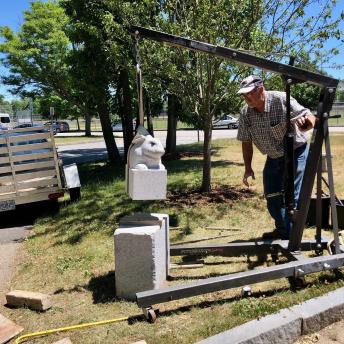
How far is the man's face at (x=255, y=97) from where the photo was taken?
4.39 metres

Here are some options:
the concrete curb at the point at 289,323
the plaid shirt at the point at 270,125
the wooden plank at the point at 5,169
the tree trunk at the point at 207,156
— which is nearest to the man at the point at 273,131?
the plaid shirt at the point at 270,125

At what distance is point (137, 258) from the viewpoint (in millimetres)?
4043

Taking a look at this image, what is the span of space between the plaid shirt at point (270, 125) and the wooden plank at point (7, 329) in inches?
117

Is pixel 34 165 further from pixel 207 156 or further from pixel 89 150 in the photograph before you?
pixel 89 150

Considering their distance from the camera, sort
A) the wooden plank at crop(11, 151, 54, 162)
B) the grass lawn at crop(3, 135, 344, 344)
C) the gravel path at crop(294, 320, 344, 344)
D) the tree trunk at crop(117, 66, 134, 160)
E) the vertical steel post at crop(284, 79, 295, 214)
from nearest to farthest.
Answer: the gravel path at crop(294, 320, 344, 344), the grass lawn at crop(3, 135, 344, 344), the vertical steel post at crop(284, 79, 295, 214), the wooden plank at crop(11, 151, 54, 162), the tree trunk at crop(117, 66, 134, 160)

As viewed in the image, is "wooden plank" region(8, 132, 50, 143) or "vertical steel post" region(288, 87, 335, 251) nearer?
"vertical steel post" region(288, 87, 335, 251)

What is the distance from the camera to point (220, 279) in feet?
12.2

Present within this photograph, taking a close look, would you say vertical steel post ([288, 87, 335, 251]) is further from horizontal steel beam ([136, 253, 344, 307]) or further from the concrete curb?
the concrete curb

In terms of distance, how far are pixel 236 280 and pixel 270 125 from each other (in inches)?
69.3

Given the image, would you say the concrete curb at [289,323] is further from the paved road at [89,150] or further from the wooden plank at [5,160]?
the paved road at [89,150]

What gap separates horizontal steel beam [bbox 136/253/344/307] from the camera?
3.60m

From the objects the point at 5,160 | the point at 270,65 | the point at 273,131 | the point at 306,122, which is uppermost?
the point at 270,65

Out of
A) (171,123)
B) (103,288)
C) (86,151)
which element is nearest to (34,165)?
(103,288)

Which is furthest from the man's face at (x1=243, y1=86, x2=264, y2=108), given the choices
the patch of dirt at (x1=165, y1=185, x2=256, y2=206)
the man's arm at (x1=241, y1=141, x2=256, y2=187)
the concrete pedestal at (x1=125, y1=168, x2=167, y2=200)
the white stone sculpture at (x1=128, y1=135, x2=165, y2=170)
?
the patch of dirt at (x1=165, y1=185, x2=256, y2=206)
